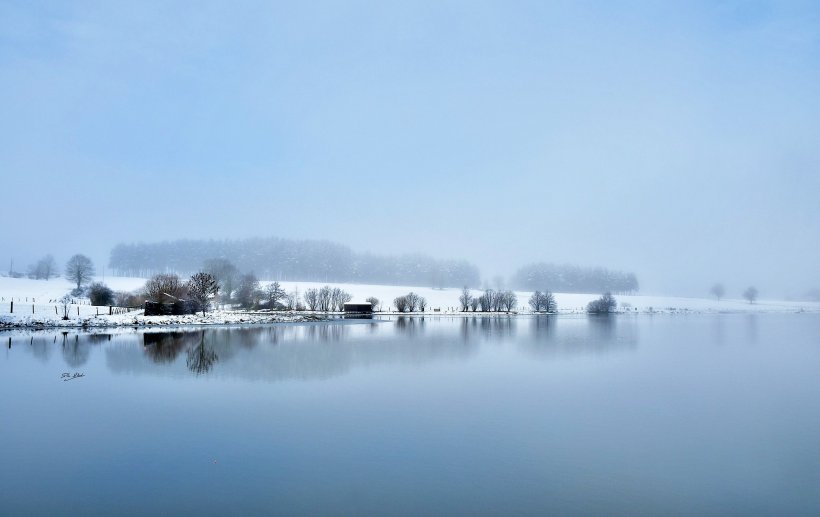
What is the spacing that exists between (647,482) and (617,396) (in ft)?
24.7

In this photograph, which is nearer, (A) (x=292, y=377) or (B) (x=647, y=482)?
(B) (x=647, y=482)

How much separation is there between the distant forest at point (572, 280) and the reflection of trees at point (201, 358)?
117518 millimetres

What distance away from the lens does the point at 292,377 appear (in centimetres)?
1881

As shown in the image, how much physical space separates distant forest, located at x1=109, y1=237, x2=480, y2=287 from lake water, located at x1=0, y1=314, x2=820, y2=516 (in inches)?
4142

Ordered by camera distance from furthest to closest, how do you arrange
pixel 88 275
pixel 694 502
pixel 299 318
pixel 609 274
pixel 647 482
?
pixel 609 274
pixel 88 275
pixel 299 318
pixel 647 482
pixel 694 502

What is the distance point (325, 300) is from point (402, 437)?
2713 inches

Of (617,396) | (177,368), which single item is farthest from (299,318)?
(617,396)

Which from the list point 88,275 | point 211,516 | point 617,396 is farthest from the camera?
point 88,275

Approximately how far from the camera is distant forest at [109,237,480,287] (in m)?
128

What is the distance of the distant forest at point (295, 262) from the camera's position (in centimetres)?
12794

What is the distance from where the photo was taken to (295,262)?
419 feet

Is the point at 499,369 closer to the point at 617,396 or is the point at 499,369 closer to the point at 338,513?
the point at 617,396

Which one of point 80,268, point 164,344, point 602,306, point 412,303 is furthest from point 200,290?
point 602,306

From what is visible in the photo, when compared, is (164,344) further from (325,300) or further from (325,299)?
(325,299)
